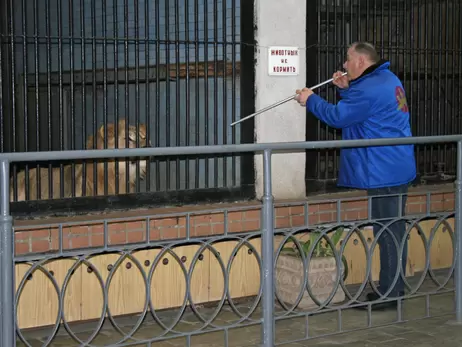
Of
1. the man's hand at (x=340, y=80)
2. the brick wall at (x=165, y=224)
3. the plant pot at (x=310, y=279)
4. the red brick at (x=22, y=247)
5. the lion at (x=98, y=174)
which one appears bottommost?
the plant pot at (x=310, y=279)

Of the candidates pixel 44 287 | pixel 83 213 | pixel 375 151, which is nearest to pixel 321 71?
pixel 375 151

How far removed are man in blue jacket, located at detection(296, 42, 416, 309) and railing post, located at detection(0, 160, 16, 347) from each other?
114 inches

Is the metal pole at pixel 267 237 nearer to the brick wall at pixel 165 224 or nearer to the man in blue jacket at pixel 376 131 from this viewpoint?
the brick wall at pixel 165 224

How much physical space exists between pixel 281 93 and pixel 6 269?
12.0 ft

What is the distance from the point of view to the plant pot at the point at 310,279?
7.19 meters

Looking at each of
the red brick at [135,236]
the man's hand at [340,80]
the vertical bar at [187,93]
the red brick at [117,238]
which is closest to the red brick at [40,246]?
the red brick at [117,238]

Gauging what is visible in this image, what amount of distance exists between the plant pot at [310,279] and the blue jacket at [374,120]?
75 centimetres

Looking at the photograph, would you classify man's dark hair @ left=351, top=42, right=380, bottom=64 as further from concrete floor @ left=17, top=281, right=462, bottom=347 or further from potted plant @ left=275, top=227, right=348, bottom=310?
concrete floor @ left=17, top=281, right=462, bottom=347

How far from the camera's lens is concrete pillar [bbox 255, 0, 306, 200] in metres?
7.60

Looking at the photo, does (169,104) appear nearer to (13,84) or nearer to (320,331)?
(13,84)

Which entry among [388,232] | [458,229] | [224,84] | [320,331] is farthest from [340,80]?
[320,331]

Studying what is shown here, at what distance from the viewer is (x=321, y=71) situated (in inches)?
320

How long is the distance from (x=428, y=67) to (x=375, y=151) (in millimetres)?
2761

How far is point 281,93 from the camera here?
7707 millimetres
